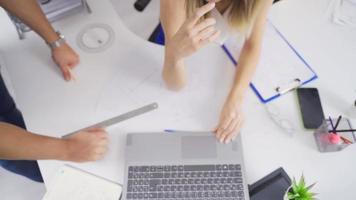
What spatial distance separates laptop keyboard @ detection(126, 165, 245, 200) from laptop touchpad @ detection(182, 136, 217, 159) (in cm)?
3

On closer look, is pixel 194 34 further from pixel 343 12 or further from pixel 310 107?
pixel 343 12

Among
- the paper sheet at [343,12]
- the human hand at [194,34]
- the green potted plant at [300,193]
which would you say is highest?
the paper sheet at [343,12]

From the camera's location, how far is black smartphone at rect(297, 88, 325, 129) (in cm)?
94

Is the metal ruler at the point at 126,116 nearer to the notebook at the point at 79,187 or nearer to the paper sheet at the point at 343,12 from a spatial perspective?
the notebook at the point at 79,187

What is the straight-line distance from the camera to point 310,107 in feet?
3.17

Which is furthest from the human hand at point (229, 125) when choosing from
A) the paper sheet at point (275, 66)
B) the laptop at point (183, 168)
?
the paper sheet at point (275, 66)

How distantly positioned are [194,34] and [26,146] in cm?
53

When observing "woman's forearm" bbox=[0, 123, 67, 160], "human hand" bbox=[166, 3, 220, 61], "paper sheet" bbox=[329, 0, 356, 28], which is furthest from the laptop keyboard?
"paper sheet" bbox=[329, 0, 356, 28]

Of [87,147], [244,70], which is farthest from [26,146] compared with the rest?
[244,70]

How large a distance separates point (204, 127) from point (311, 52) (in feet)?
1.49

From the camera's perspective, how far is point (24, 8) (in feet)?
3.29

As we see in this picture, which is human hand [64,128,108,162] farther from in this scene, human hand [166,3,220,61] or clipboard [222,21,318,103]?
clipboard [222,21,318,103]

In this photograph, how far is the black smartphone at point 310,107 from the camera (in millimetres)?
941

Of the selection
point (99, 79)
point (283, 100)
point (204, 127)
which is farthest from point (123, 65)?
point (283, 100)
